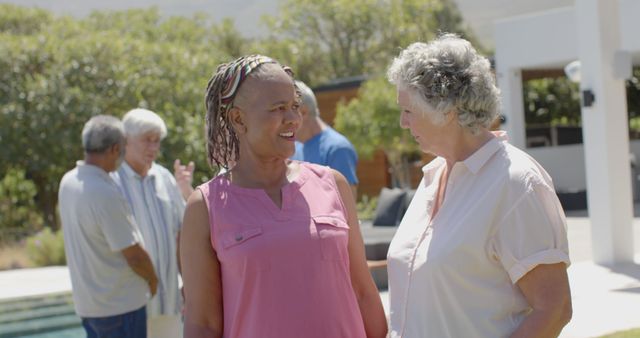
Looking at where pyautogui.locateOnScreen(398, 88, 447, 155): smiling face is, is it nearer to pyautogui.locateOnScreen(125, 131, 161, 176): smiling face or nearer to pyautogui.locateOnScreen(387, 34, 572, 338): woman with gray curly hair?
pyautogui.locateOnScreen(387, 34, 572, 338): woman with gray curly hair

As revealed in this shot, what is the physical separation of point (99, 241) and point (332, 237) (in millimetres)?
2711

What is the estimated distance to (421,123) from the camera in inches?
103

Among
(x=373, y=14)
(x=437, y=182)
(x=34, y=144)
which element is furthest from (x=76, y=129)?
(x=373, y=14)

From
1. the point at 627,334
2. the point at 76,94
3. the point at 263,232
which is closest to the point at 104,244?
the point at 263,232

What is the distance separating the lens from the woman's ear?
2727 millimetres

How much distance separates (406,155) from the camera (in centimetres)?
2589

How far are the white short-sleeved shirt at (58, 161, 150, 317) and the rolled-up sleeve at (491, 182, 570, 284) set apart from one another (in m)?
3.00

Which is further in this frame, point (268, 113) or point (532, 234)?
point (268, 113)


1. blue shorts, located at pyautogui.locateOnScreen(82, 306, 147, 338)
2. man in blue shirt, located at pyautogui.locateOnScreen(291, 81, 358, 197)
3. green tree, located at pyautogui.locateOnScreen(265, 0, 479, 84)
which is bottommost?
blue shorts, located at pyautogui.locateOnScreen(82, 306, 147, 338)

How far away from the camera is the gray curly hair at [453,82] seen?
2527mm

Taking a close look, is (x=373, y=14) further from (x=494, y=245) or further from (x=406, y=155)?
(x=494, y=245)

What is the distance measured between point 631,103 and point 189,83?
1682 cm

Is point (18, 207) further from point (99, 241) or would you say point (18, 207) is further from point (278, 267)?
point (278, 267)

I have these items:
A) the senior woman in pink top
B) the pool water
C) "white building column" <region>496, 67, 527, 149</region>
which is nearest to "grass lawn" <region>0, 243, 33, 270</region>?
the pool water
